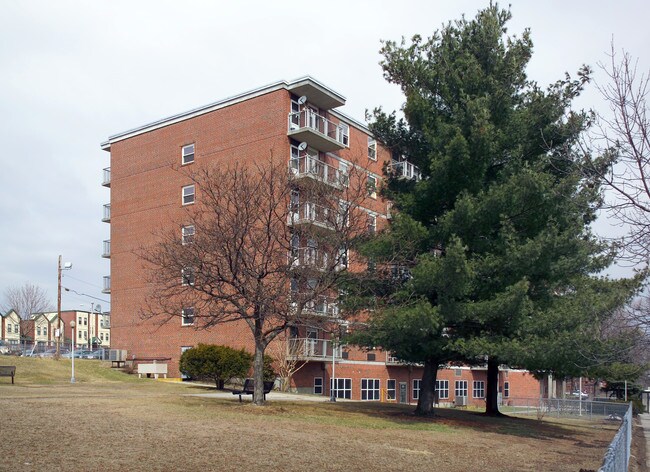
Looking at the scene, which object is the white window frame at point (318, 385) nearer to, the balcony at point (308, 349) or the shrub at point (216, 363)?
the balcony at point (308, 349)

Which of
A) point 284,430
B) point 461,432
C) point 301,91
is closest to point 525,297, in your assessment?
point 461,432

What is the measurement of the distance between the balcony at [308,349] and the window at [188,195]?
11756mm

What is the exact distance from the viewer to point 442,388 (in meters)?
55.8

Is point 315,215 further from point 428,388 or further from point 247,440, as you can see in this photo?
point 247,440

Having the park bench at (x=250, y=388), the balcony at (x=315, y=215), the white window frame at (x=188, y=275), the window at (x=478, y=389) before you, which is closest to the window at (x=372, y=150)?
the balcony at (x=315, y=215)

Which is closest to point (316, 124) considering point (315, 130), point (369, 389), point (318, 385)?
point (315, 130)

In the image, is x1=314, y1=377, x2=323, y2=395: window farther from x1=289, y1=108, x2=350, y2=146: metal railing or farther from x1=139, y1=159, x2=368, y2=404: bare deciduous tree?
x1=139, y1=159, x2=368, y2=404: bare deciduous tree

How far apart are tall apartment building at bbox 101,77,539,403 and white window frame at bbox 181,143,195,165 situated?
0.21ft

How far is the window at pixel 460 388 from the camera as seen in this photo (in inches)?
2288

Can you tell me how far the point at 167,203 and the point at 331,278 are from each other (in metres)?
26.1

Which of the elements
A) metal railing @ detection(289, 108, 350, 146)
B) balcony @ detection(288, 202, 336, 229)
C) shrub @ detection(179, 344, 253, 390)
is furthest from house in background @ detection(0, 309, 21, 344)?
balcony @ detection(288, 202, 336, 229)

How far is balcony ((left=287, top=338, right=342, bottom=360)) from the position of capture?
124 feet

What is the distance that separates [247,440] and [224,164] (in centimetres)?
2776

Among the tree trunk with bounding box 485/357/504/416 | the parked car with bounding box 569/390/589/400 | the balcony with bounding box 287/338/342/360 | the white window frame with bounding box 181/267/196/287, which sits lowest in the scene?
the parked car with bounding box 569/390/589/400
